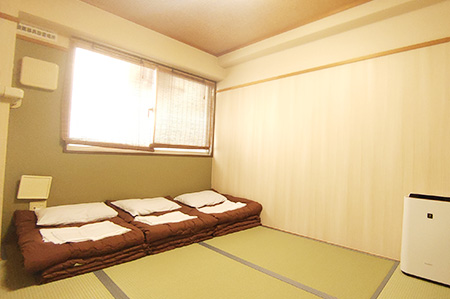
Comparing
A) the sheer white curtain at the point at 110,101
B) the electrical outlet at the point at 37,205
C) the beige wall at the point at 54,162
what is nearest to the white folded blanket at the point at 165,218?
the beige wall at the point at 54,162

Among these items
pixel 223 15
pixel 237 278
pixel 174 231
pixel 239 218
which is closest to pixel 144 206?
pixel 174 231

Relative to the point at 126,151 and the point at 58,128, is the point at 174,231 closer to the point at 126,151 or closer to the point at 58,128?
the point at 126,151

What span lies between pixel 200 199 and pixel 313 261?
1.53 metres

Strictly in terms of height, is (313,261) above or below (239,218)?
below

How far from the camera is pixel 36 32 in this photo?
2.27m

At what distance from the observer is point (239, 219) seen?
112 inches

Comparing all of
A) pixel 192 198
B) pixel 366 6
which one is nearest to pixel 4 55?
pixel 192 198

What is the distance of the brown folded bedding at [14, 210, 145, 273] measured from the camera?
149 centimetres

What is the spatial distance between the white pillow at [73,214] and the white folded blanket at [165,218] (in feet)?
0.95

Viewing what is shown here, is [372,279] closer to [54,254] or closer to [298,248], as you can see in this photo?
[298,248]

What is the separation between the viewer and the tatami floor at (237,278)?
1.50m

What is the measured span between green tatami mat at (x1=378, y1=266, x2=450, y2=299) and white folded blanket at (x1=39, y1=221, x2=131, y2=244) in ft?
Result: 6.45

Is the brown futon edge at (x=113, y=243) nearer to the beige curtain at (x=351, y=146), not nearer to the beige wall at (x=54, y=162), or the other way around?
the beige wall at (x=54, y=162)

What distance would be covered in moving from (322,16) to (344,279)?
2.45 meters
